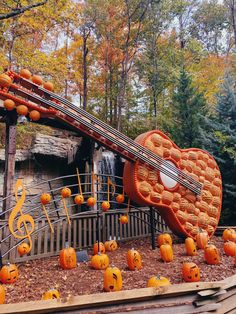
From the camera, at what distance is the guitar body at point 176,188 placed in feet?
18.6

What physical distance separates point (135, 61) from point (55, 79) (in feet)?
23.6

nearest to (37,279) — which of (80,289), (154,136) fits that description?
(80,289)

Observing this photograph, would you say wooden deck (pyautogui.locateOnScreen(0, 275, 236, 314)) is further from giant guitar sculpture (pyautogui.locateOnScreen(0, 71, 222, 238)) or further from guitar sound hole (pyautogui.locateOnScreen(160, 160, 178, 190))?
guitar sound hole (pyautogui.locateOnScreen(160, 160, 178, 190))

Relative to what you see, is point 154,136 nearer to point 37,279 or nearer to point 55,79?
point 37,279

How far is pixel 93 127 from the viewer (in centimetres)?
548

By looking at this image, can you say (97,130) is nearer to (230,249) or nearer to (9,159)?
(9,159)

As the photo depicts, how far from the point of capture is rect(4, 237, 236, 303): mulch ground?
12.4ft

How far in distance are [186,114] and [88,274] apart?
9.48 meters

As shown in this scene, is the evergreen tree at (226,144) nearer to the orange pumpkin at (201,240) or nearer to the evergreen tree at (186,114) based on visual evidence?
the evergreen tree at (186,114)

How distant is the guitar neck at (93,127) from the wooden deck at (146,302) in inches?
120

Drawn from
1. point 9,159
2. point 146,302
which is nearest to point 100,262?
point 146,302

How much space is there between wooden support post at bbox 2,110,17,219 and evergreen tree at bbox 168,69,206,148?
768 centimetres

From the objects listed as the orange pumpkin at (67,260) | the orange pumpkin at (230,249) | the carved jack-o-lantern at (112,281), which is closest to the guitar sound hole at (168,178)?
the orange pumpkin at (230,249)

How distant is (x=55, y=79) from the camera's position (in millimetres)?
14648
